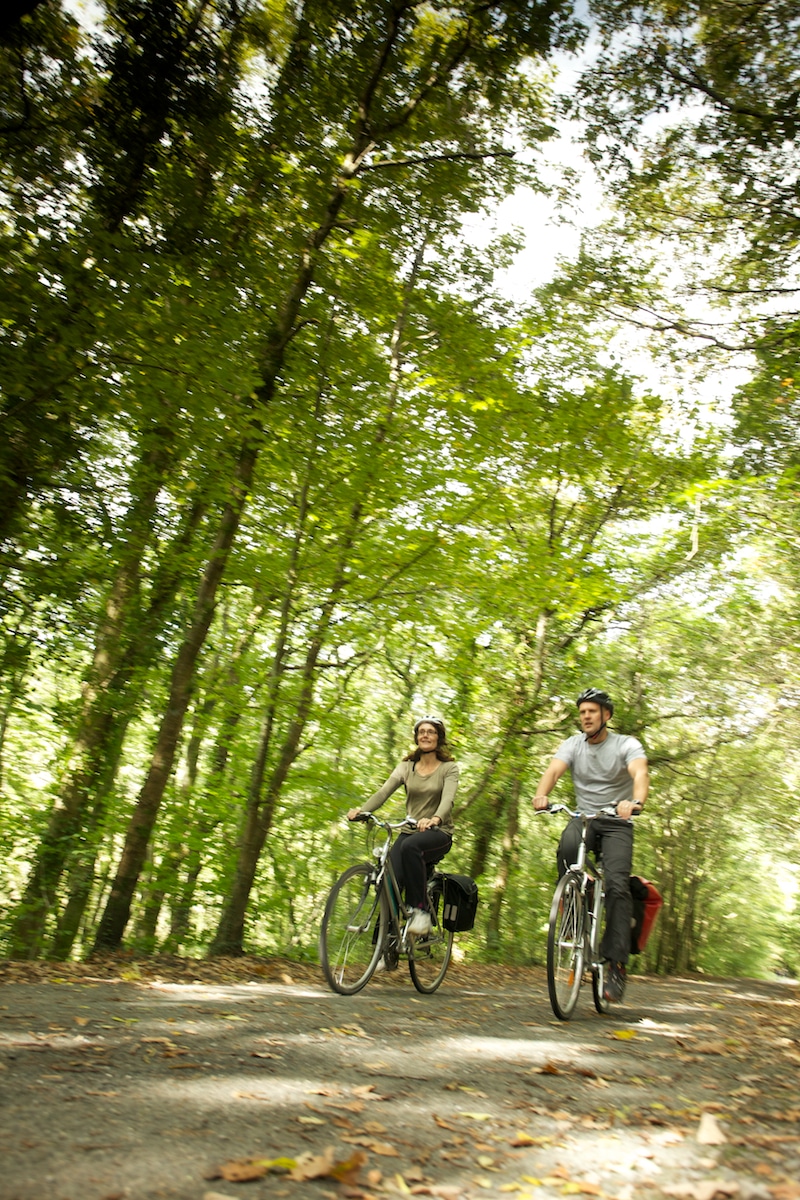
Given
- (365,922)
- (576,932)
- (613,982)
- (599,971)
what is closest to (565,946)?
(576,932)

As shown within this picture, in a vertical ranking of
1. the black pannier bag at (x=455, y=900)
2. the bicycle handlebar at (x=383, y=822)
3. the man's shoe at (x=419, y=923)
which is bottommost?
the man's shoe at (x=419, y=923)

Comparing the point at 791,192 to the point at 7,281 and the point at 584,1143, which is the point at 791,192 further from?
the point at 584,1143

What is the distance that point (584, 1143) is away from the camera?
3.05m

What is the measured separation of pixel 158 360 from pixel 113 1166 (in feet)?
24.5

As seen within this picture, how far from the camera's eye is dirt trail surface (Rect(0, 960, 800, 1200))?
2549 millimetres

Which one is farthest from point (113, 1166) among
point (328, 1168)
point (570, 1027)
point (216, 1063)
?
point (570, 1027)

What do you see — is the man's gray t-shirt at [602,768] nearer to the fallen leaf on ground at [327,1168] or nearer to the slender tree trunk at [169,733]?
the fallen leaf on ground at [327,1168]

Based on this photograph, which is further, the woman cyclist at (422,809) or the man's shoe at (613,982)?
the woman cyclist at (422,809)

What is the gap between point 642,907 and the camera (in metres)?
6.86

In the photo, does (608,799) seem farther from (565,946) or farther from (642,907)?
(565,946)

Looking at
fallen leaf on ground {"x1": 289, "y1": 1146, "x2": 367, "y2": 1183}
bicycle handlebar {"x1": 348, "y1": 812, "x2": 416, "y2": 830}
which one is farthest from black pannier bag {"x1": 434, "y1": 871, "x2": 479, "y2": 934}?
fallen leaf on ground {"x1": 289, "y1": 1146, "x2": 367, "y2": 1183}

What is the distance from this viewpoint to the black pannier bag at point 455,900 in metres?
7.65

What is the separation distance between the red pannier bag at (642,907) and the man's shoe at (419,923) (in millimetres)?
1608

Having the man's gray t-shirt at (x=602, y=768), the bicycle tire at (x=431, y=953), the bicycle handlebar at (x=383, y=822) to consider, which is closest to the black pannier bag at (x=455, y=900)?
the bicycle tire at (x=431, y=953)
